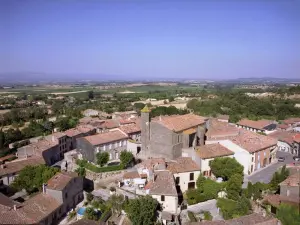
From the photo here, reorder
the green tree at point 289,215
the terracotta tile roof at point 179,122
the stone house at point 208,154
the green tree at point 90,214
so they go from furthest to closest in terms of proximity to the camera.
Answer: the terracotta tile roof at point 179,122, the stone house at point 208,154, the green tree at point 90,214, the green tree at point 289,215

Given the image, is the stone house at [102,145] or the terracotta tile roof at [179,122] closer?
the terracotta tile roof at [179,122]

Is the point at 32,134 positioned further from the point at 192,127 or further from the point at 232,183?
the point at 232,183

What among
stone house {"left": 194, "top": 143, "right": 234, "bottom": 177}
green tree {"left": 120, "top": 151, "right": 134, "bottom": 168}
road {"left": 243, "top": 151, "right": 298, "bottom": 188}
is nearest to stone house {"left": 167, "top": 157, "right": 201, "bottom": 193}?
stone house {"left": 194, "top": 143, "right": 234, "bottom": 177}

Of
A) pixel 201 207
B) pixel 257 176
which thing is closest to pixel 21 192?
pixel 201 207

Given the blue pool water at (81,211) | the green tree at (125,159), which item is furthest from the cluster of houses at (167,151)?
the blue pool water at (81,211)

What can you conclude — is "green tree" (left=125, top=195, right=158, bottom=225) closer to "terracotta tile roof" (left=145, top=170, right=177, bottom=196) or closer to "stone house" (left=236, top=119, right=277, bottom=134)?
"terracotta tile roof" (left=145, top=170, right=177, bottom=196)

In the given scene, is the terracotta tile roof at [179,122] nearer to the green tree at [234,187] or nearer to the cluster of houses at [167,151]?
the cluster of houses at [167,151]
